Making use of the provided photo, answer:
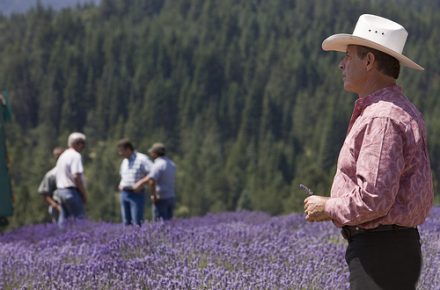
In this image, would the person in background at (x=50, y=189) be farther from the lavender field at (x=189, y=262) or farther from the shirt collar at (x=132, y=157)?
the lavender field at (x=189, y=262)

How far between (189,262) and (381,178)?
10.3 feet

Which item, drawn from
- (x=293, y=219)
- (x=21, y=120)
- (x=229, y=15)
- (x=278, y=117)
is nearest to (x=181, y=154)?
(x=278, y=117)

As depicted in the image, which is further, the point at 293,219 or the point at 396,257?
the point at 293,219

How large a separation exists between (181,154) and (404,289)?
135860 mm

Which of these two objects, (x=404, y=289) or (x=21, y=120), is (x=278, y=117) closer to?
(x=21, y=120)

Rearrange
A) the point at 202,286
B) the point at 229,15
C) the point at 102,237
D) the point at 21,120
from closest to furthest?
→ the point at 202,286 < the point at 102,237 < the point at 21,120 < the point at 229,15

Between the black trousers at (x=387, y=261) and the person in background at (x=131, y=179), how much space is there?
8.37m

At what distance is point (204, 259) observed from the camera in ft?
20.7

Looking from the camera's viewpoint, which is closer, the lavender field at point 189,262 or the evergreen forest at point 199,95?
the lavender field at point 189,262

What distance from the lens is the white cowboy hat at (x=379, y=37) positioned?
329cm

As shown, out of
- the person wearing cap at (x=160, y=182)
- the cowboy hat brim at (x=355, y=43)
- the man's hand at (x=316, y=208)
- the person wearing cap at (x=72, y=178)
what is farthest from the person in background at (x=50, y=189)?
the man's hand at (x=316, y=208)

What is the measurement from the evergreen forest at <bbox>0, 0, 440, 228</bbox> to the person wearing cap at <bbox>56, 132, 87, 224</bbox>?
83148 millimetres

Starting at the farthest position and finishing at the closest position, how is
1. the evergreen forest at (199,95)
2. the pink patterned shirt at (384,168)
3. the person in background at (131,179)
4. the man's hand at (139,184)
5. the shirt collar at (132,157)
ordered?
the evergreen forest at (199,95)
the shirt collar at (132,157)
the person in background at (131,179)
the man's hand at (139,184)
the pink patterned shirt at (384,168)

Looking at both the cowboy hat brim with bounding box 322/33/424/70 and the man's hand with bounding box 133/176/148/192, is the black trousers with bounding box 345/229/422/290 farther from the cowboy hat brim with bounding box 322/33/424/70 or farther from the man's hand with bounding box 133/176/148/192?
the man's hand with bounding box 133/176/148/192
